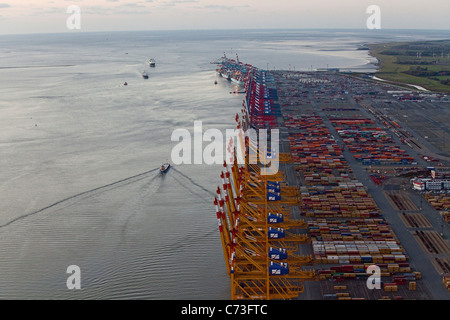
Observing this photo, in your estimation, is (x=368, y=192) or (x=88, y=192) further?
(x=88, y=192)

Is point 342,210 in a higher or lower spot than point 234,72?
lower
